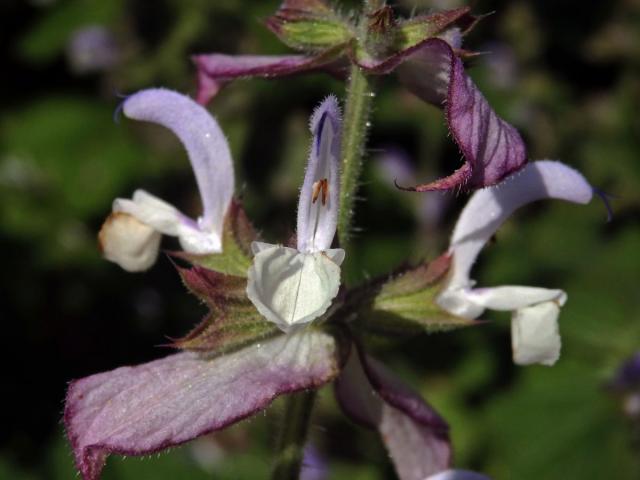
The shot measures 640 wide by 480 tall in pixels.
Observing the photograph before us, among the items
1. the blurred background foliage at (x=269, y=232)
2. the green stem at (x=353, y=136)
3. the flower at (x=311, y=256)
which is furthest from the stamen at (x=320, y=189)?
the blurred background foliage at (x=269, y=232)

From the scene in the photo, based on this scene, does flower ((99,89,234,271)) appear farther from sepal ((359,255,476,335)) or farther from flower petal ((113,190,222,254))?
sepal ((359,255,476,335))

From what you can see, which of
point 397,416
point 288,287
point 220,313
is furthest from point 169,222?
point 397,416

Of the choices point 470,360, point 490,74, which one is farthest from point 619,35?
point 470,360

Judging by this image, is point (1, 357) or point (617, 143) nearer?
point (1, 357)

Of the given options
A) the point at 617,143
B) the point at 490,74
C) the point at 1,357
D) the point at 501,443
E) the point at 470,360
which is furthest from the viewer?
the point at 490,74

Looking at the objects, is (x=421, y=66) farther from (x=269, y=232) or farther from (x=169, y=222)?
(x=269, y=232)

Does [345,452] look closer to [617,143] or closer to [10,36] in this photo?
[617,143]
